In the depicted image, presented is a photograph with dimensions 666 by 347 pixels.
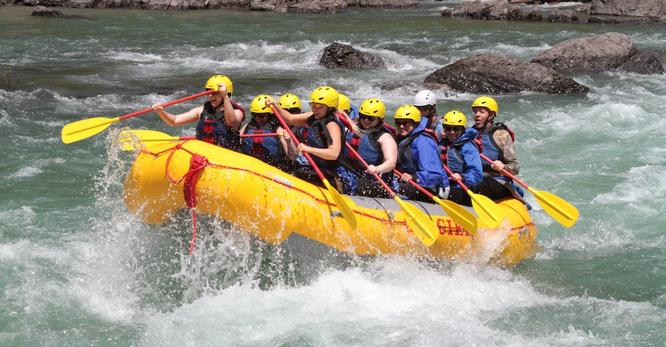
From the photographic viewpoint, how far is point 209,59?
18.7m

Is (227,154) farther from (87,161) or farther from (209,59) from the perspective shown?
(209,59)

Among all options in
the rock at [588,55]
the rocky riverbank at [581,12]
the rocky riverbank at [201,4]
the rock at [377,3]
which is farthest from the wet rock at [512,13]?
the rock at [588,55]

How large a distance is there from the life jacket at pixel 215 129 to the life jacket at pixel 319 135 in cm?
67

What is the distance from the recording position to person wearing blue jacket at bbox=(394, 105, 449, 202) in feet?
22.6

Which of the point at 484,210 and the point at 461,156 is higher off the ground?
the point at 461,156

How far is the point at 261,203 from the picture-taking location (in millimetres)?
5980

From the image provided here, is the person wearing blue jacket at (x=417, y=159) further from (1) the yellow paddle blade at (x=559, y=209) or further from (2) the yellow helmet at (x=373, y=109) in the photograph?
(1) the yellow paddle blade at (x=559, y=209)

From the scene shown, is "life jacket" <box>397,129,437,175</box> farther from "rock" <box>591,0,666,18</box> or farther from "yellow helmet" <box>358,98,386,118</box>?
"rock" <box>591,0,666,18</box>

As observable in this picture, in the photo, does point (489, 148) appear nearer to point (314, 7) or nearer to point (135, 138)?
point (135, 138)

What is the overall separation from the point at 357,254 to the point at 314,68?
11.4m

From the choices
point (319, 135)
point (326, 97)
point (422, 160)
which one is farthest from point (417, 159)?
point (326, 97)

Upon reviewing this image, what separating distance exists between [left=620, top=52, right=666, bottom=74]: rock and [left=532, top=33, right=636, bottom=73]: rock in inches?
6.4

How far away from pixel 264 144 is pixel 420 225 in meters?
1.58

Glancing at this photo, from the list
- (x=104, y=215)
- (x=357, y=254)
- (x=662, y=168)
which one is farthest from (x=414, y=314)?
(x=662, y=168)
